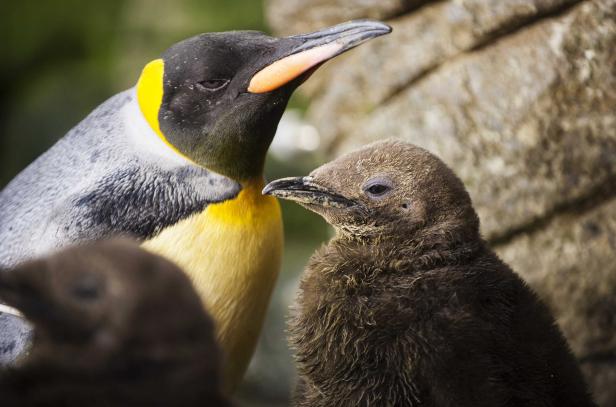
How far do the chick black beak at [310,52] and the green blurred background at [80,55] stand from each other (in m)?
2.98

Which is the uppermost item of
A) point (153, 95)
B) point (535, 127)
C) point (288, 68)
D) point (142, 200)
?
point (288, 68)

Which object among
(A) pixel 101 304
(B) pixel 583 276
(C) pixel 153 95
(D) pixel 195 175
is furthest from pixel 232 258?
(B) pixel 583 276

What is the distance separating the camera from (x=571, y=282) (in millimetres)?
2863

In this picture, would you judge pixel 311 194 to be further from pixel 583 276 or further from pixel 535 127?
pixel 583 276

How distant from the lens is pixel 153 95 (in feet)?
7.63

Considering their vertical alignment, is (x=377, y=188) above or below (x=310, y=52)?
below

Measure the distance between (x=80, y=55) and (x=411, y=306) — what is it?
17.1 feet

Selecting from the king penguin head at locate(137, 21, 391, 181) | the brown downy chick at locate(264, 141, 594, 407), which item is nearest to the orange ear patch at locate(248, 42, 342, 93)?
the king penguin head at locate(137, 21, 391, 181)

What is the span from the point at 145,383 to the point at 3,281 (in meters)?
0.26

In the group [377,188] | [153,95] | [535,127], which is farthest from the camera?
[535,127]

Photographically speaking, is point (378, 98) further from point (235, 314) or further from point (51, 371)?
point (51, 371)

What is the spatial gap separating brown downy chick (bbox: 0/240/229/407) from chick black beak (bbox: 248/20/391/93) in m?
0.89

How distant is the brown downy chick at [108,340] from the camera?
4.54 feet

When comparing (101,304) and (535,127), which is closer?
(101,304)
